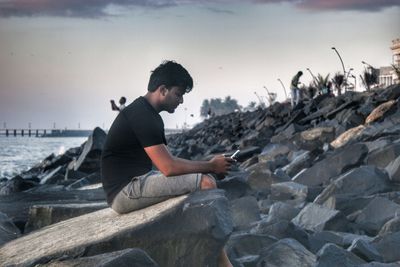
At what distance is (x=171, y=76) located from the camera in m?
5.34

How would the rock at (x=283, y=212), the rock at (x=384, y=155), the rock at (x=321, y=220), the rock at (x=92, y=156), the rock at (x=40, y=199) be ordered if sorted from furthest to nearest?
the rock at (x=92, y=156) → the rock at (x=384, y=155) → the rock at (x=40, y=199) → the rock at (x=283, y=212) → the rock at (x=321, y=220)

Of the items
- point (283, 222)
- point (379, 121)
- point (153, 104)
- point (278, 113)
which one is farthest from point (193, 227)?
point (278, 113)

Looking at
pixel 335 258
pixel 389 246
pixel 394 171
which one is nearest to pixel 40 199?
pixel 394 171

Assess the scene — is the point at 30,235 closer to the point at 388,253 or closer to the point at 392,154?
the point at 388,253

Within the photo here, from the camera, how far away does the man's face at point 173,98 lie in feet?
17.7

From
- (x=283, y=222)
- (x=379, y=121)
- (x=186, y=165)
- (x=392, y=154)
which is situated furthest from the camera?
(x=379, y=121)

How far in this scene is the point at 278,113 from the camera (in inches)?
998

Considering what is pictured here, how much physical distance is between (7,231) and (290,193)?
3127 mm

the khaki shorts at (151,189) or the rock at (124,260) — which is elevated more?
the khaki shorts at (151,189)

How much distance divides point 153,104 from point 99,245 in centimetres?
115

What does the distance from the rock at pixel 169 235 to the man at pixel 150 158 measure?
13cm

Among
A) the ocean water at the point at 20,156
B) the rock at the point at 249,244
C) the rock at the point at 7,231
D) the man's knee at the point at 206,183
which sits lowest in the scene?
the ocean water at the point at 20,156

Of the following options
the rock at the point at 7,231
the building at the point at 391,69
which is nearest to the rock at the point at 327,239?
the rock at the point at 7,231

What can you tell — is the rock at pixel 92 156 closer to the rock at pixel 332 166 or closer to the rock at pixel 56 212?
the rock at pixel 332 166
